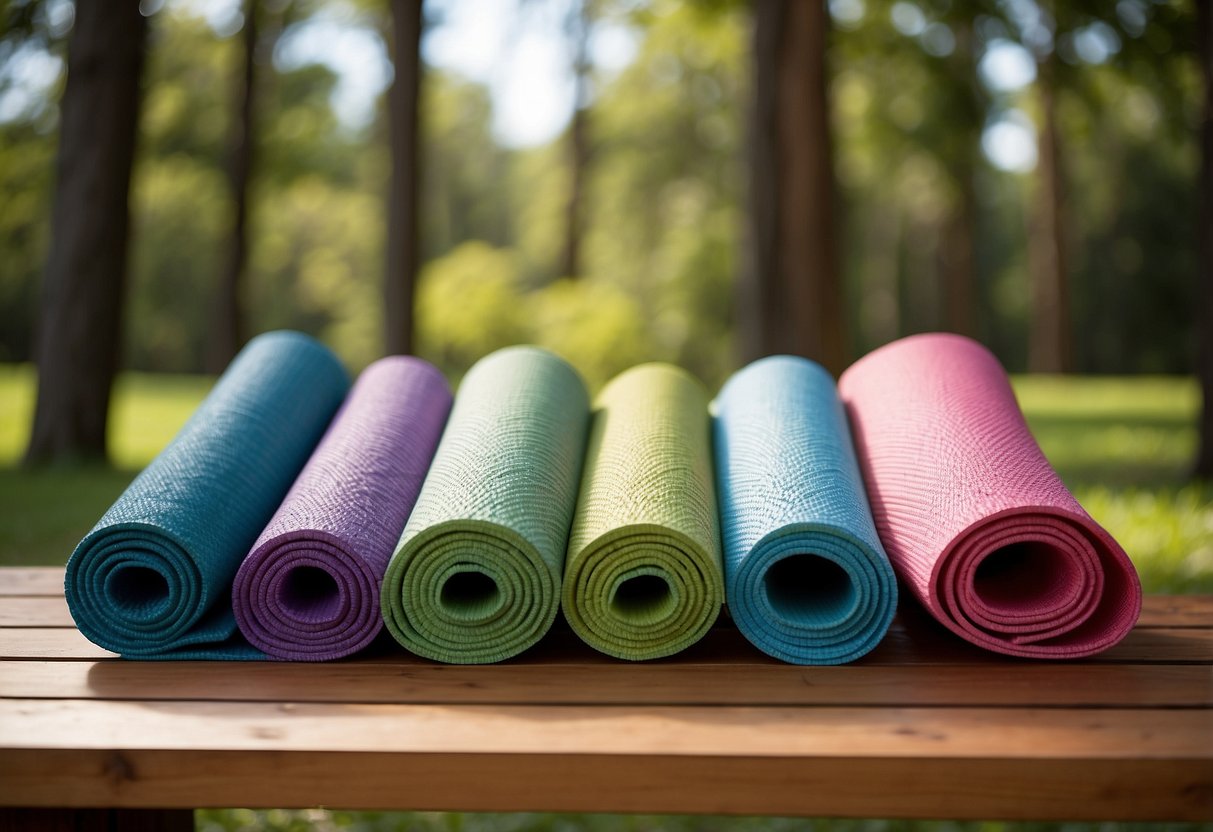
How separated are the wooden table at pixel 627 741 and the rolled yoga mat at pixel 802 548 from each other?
0.06 meters

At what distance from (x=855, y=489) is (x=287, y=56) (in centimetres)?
1394

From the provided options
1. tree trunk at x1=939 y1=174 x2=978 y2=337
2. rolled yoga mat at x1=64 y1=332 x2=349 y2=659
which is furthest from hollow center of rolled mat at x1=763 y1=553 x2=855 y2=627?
tree trunk at x1=939 y1=174 x2=978 y2=337

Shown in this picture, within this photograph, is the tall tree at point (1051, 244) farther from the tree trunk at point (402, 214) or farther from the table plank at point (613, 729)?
the table plank at point (613, 729)

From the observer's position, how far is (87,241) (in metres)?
5.81

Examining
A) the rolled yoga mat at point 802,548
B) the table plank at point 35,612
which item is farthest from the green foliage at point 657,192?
the rolled yoga mat at point 802,548

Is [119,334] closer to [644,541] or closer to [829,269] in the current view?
[829,269]

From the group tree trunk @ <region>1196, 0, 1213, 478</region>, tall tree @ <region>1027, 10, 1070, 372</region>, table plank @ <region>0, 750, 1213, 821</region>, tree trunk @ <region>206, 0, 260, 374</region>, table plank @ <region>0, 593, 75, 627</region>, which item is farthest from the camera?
tall tree @ <region>1027, 10, 1070, 372</region>

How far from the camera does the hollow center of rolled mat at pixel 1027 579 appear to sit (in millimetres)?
1517

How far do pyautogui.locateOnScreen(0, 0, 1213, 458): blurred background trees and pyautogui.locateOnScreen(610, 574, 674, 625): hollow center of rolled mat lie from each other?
4570mm

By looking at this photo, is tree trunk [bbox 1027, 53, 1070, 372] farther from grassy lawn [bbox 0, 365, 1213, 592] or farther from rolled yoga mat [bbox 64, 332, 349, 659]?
rolled yoga mat [bbox 64, 332, 349, 659]

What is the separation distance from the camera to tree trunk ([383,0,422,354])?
7387 millimetres

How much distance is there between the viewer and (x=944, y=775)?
1.17 metres

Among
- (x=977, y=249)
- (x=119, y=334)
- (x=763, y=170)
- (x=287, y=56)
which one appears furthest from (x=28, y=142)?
(x=977, y=249)

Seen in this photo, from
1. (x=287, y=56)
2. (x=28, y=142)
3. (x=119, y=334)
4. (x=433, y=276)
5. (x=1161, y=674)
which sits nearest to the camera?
(x=1161, y=674)
